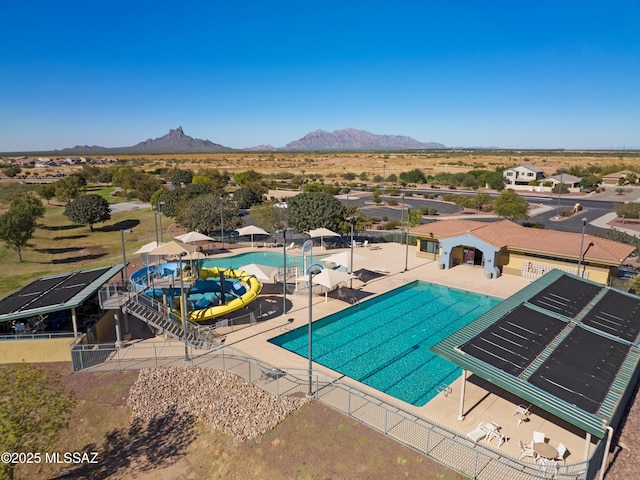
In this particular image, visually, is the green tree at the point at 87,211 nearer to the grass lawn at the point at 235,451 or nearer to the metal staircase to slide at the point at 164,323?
the metal staircase to slide at the point at 164,323

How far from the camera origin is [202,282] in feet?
91.1

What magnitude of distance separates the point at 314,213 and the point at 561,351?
27.2 meters

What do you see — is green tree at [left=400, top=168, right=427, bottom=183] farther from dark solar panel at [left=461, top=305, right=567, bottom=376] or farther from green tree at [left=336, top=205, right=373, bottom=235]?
dark solar panel at [left=461, top=305, right=567, bottom=376]

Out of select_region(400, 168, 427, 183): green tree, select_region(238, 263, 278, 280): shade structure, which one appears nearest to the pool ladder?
select_region(238, 263, 278, 280): shade structure

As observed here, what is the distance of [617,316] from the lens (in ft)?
61.9

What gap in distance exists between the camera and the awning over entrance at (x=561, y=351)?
509 inches

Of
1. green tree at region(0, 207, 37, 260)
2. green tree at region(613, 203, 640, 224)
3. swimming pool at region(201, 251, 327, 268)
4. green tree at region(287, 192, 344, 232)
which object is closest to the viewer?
swimming pool at region(201, 251, 327, 268)

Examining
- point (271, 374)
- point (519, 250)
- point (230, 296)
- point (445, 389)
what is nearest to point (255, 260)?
point (230, 296)

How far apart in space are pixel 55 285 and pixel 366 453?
19.7 m

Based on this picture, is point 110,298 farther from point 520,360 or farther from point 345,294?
point 520,360

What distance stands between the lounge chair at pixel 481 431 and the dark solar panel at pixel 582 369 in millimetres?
2240

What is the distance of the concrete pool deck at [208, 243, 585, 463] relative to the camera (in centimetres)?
1470

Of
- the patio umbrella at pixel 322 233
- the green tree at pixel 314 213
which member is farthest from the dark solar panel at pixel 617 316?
the green tree at pixel 314 213

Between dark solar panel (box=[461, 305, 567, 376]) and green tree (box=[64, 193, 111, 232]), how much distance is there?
5274 cm
